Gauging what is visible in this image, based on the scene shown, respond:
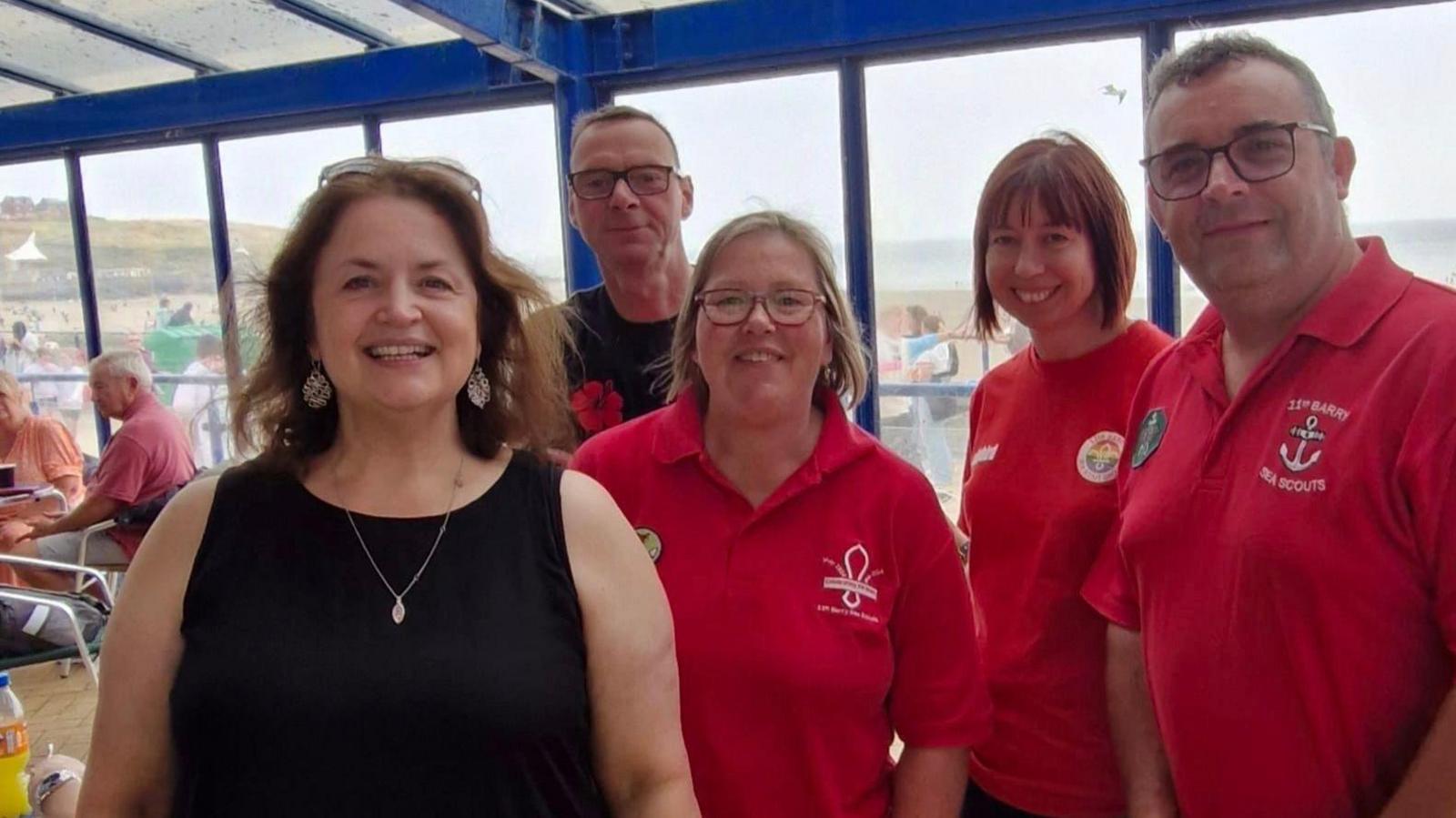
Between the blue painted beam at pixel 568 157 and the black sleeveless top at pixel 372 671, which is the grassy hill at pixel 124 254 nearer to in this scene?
the blue painted beam at pixel 568 157

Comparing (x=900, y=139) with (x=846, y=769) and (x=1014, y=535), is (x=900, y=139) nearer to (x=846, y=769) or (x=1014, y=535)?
(x=1014, y=535)

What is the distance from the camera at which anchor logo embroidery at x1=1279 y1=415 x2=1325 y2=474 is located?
3.99 ft

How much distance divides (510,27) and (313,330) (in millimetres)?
3304

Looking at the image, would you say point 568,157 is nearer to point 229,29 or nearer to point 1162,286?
point 229,29

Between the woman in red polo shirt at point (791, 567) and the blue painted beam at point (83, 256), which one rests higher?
the blue painted beam at point (83, 256)

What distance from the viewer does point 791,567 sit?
4.68 feet

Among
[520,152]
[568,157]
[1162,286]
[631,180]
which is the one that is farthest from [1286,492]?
[520,152]

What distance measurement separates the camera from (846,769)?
1414 millimetres

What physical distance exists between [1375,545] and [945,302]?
3575 millimetres

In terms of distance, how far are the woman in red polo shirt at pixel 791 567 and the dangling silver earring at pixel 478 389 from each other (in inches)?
9.9

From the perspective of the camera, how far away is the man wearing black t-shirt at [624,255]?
2088mm

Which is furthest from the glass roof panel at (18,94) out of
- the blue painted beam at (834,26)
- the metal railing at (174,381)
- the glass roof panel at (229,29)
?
the blue painted beam at (834,26)

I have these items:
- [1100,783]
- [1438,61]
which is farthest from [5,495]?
[1438,61]

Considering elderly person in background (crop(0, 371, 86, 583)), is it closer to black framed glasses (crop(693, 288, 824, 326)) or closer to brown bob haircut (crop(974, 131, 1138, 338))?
black framed glasses (crop(693, 288, 824, 326))
